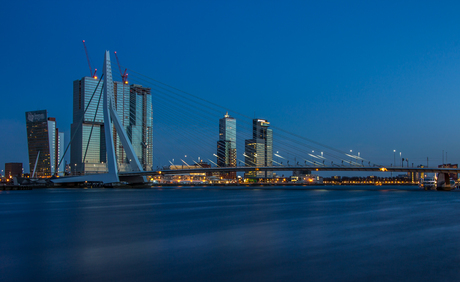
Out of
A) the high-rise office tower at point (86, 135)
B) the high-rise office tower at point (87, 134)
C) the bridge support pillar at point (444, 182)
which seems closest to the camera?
the bridge support pillar at point (444, 182)

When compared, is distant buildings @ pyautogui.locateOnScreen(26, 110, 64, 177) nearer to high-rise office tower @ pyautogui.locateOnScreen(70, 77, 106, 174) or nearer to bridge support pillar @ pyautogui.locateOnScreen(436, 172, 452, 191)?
high-rise office tower @ pyautogui.locateOnScreen(70, 77, 106, 174)

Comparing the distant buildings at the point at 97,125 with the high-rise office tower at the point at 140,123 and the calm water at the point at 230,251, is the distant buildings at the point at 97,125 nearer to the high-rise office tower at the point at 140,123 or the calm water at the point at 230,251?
the high-rise office tower at the point at 140,123

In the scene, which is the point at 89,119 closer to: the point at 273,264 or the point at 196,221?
the point at 196,221

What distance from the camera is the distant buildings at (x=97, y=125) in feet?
451

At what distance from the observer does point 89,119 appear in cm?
13338

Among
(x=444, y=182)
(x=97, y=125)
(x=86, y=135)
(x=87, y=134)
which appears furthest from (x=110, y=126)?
(x=97, y=125)

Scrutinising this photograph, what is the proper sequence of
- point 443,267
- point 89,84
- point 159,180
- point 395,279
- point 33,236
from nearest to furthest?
point 395,279 → point 443,267 → point 33,236 → point 89,84 → point 159,180

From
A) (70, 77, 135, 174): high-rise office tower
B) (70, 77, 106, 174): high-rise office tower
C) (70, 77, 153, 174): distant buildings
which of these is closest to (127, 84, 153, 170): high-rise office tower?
(70, 77, 153, 174): distant buildings

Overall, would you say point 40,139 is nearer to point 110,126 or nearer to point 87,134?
point 87,134

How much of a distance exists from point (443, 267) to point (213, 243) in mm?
6683

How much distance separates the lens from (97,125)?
14400 cm

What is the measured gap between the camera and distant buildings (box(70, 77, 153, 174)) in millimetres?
137575

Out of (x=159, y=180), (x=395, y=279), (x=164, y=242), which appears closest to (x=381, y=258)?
(x=395, y=279)

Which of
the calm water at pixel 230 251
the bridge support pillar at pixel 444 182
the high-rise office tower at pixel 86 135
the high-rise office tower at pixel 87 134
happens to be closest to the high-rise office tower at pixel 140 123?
the high-rise office tower at pixel 87 134
